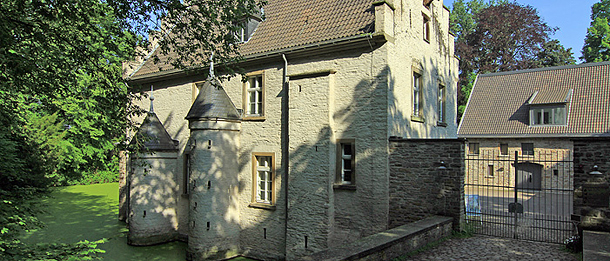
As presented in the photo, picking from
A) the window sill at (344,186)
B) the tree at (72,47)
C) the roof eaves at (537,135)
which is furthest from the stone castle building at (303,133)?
the roof eaves at (537,135)

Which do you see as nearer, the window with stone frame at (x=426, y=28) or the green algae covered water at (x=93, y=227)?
the window with stone frame at (x=426, y=28)

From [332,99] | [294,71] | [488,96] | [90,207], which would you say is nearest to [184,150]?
[294,71]

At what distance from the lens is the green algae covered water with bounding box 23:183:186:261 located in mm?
13891

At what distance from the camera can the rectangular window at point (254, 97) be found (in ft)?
43.3

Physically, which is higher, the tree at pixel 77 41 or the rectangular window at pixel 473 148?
the tree at pixel 77 41

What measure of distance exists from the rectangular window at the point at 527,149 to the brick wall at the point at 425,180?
1617cm

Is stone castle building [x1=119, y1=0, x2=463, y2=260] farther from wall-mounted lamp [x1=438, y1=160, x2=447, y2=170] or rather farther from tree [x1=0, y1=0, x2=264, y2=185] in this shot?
tree [x1=0, y1=0, x2=264, y2=185]

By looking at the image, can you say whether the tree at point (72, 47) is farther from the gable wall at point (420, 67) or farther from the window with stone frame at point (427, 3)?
the window with stone frame at point (427, 3)

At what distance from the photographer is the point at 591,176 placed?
25.6ft

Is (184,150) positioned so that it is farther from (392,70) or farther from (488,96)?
(488,96)

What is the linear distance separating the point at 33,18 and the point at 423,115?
34.5ft

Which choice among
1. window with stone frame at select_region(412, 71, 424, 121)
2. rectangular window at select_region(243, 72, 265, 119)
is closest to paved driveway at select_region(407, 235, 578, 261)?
window with stone frame at select_region(412, 71, 424, 121)

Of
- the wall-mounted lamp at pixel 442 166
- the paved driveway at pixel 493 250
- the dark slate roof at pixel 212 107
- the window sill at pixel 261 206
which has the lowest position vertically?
the window sill at pixel 261 206

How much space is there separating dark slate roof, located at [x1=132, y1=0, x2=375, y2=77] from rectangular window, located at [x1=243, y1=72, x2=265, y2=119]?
2.96 ft
